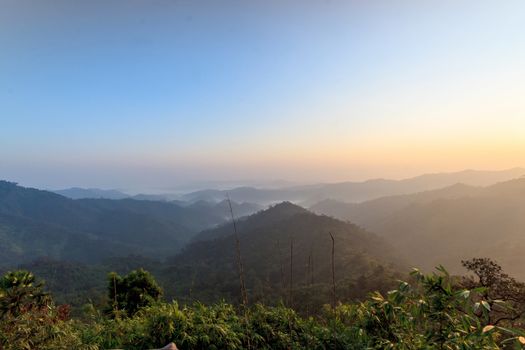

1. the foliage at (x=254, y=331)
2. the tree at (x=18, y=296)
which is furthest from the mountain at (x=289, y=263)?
the foliage at (x=254, y=331)

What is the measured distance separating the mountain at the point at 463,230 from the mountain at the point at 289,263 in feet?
54.4

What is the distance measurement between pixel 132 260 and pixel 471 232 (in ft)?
321

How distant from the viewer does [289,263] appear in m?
74.6

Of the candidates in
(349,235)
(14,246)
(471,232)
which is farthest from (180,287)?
(14,246)

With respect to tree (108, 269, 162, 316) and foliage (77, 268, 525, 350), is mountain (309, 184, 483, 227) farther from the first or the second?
foliage (77, 268, 525, 350)

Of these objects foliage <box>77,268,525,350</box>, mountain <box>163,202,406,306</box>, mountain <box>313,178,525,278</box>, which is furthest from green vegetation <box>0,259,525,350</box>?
mountain <box>313,178,525,278</box>

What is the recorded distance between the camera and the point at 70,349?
5102mm

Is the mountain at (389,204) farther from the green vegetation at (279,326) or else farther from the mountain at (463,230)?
the green vegetation at (279,326)

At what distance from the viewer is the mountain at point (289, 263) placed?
3834cm

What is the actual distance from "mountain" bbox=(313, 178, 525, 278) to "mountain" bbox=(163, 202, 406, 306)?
16595 mm

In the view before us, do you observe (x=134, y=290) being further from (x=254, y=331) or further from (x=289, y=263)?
(x=289, y=263)

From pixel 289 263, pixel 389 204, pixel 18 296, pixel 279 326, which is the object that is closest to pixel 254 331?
pixel 279 326

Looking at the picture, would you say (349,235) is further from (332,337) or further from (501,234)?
(332,337)

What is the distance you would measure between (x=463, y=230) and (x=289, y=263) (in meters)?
55.8
